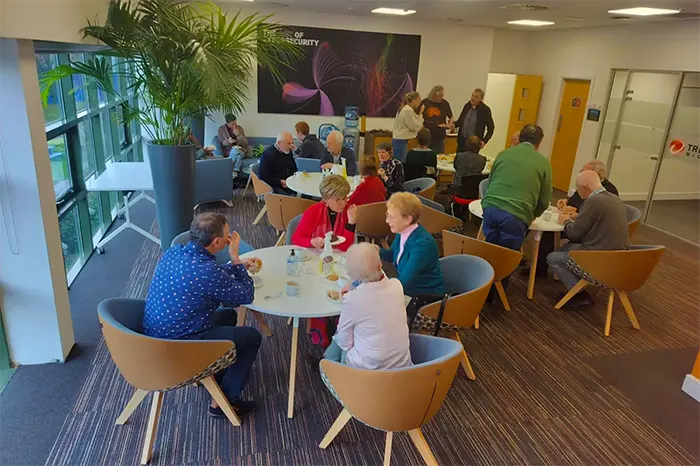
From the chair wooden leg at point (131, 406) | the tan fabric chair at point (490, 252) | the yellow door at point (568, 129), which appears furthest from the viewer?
the yellow door at point (568, 129)

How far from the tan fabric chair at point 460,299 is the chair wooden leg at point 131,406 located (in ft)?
5.28

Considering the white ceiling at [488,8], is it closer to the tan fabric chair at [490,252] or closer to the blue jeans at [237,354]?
the tan fabric chair at [490,252]

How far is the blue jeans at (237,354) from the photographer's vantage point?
8.86 feet

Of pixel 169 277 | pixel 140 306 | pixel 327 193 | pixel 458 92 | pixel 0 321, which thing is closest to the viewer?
pixel 169 277

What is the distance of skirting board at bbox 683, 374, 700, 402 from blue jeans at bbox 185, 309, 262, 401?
297cm

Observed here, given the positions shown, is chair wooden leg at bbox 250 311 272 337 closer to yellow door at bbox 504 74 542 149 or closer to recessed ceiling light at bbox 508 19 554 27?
recessed ceiling light at bbox 508 19 554 27

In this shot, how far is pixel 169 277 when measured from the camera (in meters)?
2.40

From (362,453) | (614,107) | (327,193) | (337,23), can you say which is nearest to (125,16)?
(327,193)

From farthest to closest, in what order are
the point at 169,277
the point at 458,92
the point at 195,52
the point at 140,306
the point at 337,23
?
the point at 458,92, the point at 337,23, the point at 195,52, the point at 140,306, the point at 169,277

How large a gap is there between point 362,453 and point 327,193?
1.75 m

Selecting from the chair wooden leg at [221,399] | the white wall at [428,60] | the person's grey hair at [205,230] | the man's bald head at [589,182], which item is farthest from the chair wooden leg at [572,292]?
the white wall at [428,60]

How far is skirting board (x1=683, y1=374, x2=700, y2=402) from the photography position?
331 cm

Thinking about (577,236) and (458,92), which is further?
(458,92)

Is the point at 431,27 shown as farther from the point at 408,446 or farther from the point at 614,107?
the point at 408,446
